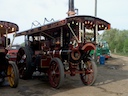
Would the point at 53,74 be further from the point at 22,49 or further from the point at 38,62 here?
the point at 22,49

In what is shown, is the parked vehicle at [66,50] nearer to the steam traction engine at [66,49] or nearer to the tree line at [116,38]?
the steam traction engine at [66,49]

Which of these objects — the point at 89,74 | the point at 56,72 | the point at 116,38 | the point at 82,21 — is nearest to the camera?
the point at 82,21

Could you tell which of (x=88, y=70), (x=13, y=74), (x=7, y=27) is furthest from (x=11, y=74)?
(x=88, y=70)

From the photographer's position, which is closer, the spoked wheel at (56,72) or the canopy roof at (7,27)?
the spoked wheel at (56,72)

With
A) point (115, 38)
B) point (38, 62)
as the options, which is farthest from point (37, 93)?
point (115, 38)

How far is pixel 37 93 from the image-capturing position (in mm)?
7078

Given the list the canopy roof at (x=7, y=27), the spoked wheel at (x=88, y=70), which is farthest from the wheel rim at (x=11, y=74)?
the spoked wheel at (x=88, y=70)

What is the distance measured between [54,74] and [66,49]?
97 cm

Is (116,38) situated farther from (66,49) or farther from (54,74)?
(54,74)

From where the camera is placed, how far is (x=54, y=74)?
310 inches

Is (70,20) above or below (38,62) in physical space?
above

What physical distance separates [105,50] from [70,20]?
1104 cm

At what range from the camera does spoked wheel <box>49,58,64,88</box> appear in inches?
287

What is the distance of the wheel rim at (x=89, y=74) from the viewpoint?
8.09 meters
